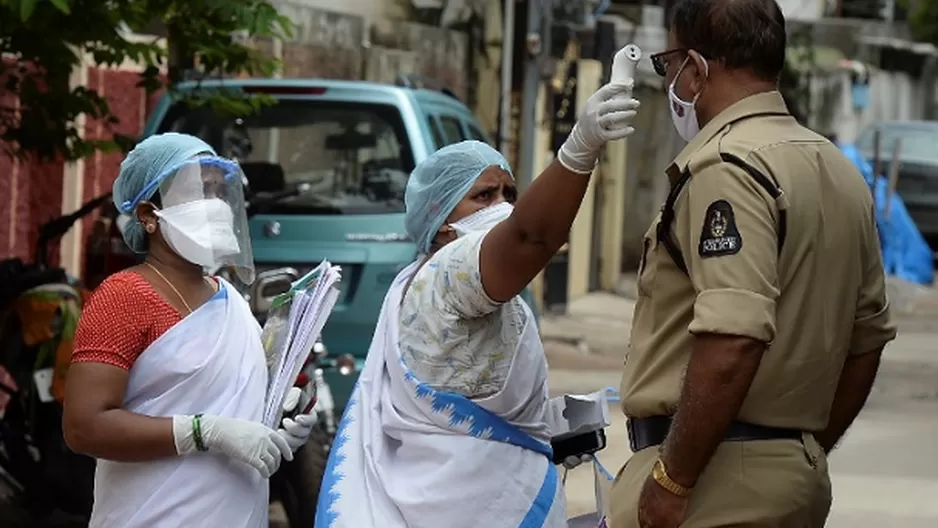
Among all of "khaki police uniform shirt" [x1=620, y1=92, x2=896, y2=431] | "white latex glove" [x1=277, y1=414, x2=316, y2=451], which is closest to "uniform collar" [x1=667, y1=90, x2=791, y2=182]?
"khaki police uniform shirt" [x1=620, y1=92, x2=896, y2=431]

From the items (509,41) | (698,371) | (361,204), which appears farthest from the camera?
(509,41)

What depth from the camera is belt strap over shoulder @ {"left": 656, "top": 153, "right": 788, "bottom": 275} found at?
128 inches

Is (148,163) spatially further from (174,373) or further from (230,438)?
(230,438)

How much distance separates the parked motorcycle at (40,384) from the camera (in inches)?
255

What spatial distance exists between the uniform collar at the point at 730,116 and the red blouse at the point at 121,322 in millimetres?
1199

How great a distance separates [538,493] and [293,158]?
182 inches

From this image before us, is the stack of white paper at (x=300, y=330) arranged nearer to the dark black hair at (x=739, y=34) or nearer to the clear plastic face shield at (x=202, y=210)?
the clear plastic face shield at (x=202, y=210)

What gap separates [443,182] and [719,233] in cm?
85

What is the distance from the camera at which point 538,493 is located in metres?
3.76

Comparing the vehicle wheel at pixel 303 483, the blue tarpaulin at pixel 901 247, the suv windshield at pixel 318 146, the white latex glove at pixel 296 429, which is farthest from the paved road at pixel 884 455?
the blue tarpaulin at pixel 901 247

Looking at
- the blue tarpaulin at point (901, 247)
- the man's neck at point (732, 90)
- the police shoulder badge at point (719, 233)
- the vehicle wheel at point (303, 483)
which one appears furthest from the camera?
the blue tarpaulin at point (901, 247)

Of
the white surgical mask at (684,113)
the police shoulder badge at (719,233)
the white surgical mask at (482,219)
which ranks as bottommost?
the white surgical mask at (482,219)

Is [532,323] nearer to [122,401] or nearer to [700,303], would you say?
[700,303]

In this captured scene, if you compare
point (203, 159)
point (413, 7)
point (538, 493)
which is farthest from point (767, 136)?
point (413, 7)
